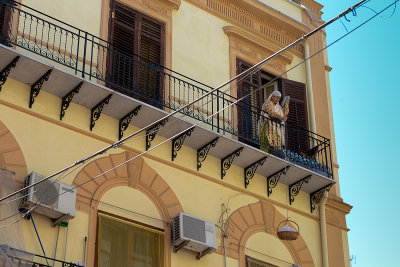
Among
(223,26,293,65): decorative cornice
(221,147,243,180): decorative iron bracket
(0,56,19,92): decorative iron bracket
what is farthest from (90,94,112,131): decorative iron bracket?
(223,26,293,65): decorative cornice

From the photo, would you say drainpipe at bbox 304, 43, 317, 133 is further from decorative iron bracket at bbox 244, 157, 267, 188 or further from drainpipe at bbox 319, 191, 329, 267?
decorative iron bracket at bbox 244, 157, 267, 188

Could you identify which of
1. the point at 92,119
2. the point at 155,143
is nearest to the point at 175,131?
the point at 155,143

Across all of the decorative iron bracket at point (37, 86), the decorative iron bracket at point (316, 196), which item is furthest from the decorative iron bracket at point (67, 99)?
the decorative iron bracket at point (316, 196)

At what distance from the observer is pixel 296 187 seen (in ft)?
54.5

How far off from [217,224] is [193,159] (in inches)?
47.9

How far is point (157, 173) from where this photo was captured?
1470 cm

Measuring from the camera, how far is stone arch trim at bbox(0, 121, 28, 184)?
505 inches

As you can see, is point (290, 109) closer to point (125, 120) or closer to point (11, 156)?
point (125, 120)

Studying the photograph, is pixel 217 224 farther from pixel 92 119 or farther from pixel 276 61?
pixel 276 61

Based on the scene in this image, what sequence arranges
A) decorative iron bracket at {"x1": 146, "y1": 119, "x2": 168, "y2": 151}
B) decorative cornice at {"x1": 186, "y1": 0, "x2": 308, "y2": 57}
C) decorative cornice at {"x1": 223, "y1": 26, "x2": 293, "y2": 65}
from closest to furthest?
decorative iron bracket at {"x1": 146, "y1": 119, "x2": 168, "y2": 151} → decorative cornice at {"x1": 223, "y1": 26, "x2": 293, "y2": 65} → decorative cornice at {"x1": 186, "y1": 0, "x2": 308, "y2": 57}

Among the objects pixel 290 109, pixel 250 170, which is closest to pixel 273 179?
pixel 250 170

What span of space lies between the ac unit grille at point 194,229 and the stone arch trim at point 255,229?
2.77 feet

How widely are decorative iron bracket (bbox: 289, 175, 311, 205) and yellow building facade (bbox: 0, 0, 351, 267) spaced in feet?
0.09

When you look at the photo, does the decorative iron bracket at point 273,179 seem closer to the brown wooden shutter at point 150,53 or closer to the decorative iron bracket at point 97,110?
the brown wooden shutter at point 150,53
